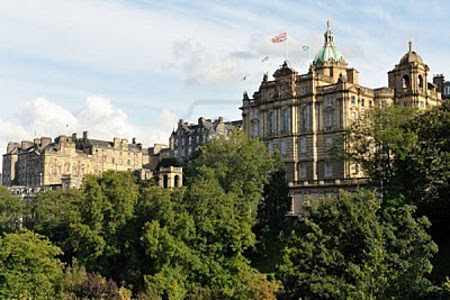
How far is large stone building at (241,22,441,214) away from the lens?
279ft

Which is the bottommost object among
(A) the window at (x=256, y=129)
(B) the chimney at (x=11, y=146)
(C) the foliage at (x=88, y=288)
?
(C) the foliage at (x=88, y=288)

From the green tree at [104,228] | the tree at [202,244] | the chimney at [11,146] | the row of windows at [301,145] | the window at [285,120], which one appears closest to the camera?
the tree at [202,244]

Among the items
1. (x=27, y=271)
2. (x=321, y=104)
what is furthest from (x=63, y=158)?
(x=27, y=271)

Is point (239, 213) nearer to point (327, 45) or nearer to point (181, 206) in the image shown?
point (181, 206)

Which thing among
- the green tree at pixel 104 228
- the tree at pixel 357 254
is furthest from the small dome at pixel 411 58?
the tree at pixel 357 254

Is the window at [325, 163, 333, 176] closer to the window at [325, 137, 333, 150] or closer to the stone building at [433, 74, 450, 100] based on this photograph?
the window at [325, 137, 333, 150]

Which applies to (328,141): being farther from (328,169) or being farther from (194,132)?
(194,132)

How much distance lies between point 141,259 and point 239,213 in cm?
954

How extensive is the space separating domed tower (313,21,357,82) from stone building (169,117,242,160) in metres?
42.8

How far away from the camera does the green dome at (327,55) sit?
302 feet

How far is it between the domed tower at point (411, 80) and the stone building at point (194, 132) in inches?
1979

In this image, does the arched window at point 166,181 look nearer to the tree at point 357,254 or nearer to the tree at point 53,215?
the tree at point 53,215

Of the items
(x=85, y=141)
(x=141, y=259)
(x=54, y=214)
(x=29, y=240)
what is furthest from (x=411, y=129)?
(x=85, y=141)

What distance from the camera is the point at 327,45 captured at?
93.0 metres
